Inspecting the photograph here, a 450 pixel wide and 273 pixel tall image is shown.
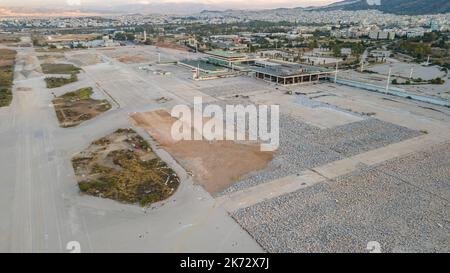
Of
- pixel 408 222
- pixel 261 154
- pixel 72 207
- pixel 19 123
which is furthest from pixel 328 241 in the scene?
pixel 19 123

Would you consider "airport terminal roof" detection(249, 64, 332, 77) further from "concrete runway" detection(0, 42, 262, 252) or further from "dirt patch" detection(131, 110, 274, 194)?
"concrete runway" detection(0, 42, 262, 252)

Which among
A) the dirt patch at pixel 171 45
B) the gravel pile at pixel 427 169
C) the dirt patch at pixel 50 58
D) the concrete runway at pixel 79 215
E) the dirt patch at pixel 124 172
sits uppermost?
the dirt patch at pixel 171 45

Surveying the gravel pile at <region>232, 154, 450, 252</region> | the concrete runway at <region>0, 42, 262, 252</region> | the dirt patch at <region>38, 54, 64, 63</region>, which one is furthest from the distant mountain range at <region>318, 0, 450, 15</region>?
the concrete runway at <region>0, 42, 262, 252</region>

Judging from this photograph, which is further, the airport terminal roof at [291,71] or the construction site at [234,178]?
the airport terminal roof at [291,71]

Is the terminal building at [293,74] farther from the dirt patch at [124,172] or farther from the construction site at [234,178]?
the dirt patch at [124,172]

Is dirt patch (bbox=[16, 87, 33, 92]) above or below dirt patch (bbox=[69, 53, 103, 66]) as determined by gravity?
below

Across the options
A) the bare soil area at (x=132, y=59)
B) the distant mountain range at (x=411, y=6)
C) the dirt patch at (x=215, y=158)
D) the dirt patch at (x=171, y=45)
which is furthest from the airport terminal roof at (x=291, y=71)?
the distant mountain range at (x=411, y=6)

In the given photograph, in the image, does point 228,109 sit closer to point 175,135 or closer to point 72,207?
point 175,135
